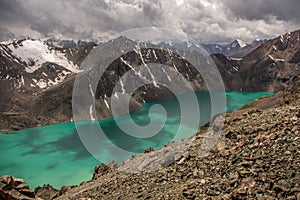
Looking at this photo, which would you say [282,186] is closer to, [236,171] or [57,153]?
[236,171]

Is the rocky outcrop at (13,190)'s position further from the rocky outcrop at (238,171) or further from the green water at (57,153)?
the green water at (57,153)

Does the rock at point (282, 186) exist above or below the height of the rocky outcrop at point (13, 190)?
above

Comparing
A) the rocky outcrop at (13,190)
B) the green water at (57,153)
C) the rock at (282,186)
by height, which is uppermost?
the rock at (282,186)

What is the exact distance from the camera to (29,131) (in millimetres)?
173625

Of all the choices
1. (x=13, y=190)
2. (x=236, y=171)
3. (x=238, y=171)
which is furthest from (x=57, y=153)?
(x=238, y=171)

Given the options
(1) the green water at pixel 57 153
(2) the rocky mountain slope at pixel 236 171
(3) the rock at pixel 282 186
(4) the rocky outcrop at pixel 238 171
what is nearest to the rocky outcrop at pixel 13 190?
(2) the rocky mountain slope at pixel 236 171

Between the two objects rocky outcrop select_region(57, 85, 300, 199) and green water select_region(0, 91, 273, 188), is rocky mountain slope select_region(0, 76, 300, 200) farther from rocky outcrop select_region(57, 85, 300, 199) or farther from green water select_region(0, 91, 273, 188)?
Result: green water select_region(0, 91, 273, 188)

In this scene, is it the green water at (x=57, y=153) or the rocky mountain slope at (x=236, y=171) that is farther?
the green water at (x=57, y=153)

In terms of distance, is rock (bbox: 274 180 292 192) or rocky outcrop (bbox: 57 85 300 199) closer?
rock (bbox: 274 180 292 192)

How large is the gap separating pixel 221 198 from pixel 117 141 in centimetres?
11049

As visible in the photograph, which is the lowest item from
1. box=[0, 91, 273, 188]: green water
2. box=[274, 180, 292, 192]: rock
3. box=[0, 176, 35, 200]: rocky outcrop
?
box=[0, 91, 273, 188]: green water

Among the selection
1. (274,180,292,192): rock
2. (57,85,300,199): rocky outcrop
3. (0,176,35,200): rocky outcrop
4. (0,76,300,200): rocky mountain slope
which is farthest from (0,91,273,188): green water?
(274,180,292,192): rock

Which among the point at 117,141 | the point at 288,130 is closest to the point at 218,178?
the point at 288,130

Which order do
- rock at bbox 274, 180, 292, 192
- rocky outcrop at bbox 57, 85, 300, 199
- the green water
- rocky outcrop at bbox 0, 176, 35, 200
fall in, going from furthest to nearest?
the green water → rocky outcrop at bbox 0, 176, 35, 200 → rocky outcrop at bbox 57, 85, 300, 199 → rock at bbox 274, 180, 292, 192
